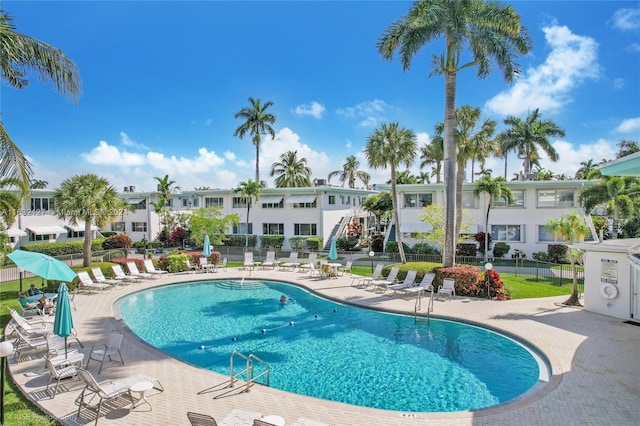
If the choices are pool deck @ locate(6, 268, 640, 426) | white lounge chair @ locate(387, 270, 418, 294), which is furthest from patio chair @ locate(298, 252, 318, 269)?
pool deck @ locate(6, 268, 640, 426)

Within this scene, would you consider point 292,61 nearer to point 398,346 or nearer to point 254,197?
point 254,197

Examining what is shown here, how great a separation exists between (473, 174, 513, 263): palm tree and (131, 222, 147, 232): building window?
1439 inches

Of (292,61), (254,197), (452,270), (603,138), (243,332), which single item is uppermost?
(292,61)

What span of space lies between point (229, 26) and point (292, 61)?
7.42 m

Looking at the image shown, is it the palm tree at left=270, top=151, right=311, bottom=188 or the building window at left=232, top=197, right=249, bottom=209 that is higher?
the palm tree at left=270, top=151, right=311, bottom=188

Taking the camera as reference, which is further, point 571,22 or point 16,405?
point 571,22

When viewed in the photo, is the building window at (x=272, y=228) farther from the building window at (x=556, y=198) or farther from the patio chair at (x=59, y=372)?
the patio chair at (x=59, y=372)

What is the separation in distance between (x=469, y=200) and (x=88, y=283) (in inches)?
1169

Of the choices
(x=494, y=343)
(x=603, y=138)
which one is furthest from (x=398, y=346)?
(x=603, y=138)

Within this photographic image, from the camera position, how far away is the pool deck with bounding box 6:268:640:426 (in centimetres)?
853

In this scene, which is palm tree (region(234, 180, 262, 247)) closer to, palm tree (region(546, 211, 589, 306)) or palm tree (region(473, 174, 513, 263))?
palm tree (region(473, 174, 513, 263))

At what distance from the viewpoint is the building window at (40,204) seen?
39.8 m

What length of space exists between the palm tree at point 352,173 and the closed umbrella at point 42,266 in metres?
68.3

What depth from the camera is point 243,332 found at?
53.7ft
